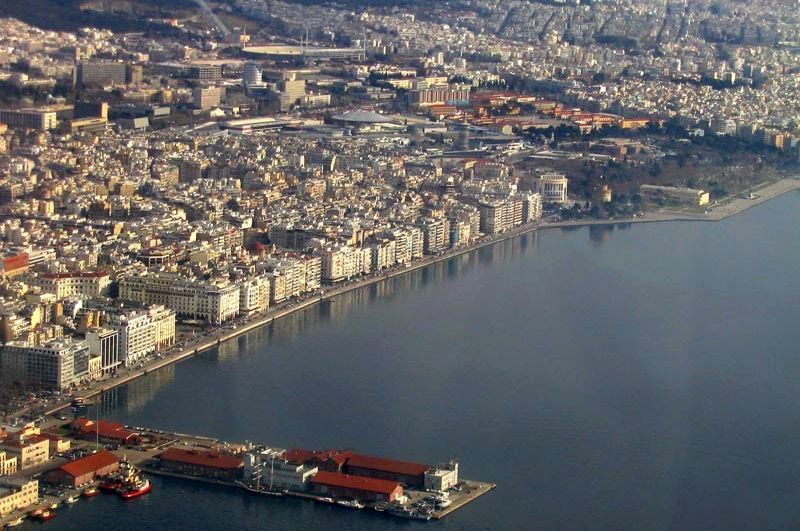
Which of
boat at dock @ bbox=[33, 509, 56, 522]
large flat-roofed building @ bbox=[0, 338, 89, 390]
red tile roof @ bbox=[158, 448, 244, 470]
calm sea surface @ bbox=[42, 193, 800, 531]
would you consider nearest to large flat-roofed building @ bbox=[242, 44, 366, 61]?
calm sea surface @ bbox=[42, 193, 800, 531]

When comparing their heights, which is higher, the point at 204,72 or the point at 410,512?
the point at 204,72

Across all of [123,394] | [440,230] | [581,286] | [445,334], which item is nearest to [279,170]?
[440,230]

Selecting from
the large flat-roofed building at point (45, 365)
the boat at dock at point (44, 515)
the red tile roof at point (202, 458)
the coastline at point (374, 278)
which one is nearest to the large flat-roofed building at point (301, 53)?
the coastline at point (374, 278)

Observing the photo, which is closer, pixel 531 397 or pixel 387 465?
pixel 387 465

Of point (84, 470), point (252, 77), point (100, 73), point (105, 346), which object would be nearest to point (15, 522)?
point (84, 470)

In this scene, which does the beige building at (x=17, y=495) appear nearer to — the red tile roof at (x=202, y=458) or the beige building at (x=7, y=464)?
the beige building at (x=7, y=464)

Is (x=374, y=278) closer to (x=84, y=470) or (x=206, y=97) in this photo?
(x=84, y=470)

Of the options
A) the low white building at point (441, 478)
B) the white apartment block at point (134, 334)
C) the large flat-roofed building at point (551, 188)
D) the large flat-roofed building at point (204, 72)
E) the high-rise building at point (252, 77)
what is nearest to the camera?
the low white building at point (441, 478)

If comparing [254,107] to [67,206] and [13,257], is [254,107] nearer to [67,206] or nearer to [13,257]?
[67,206]
